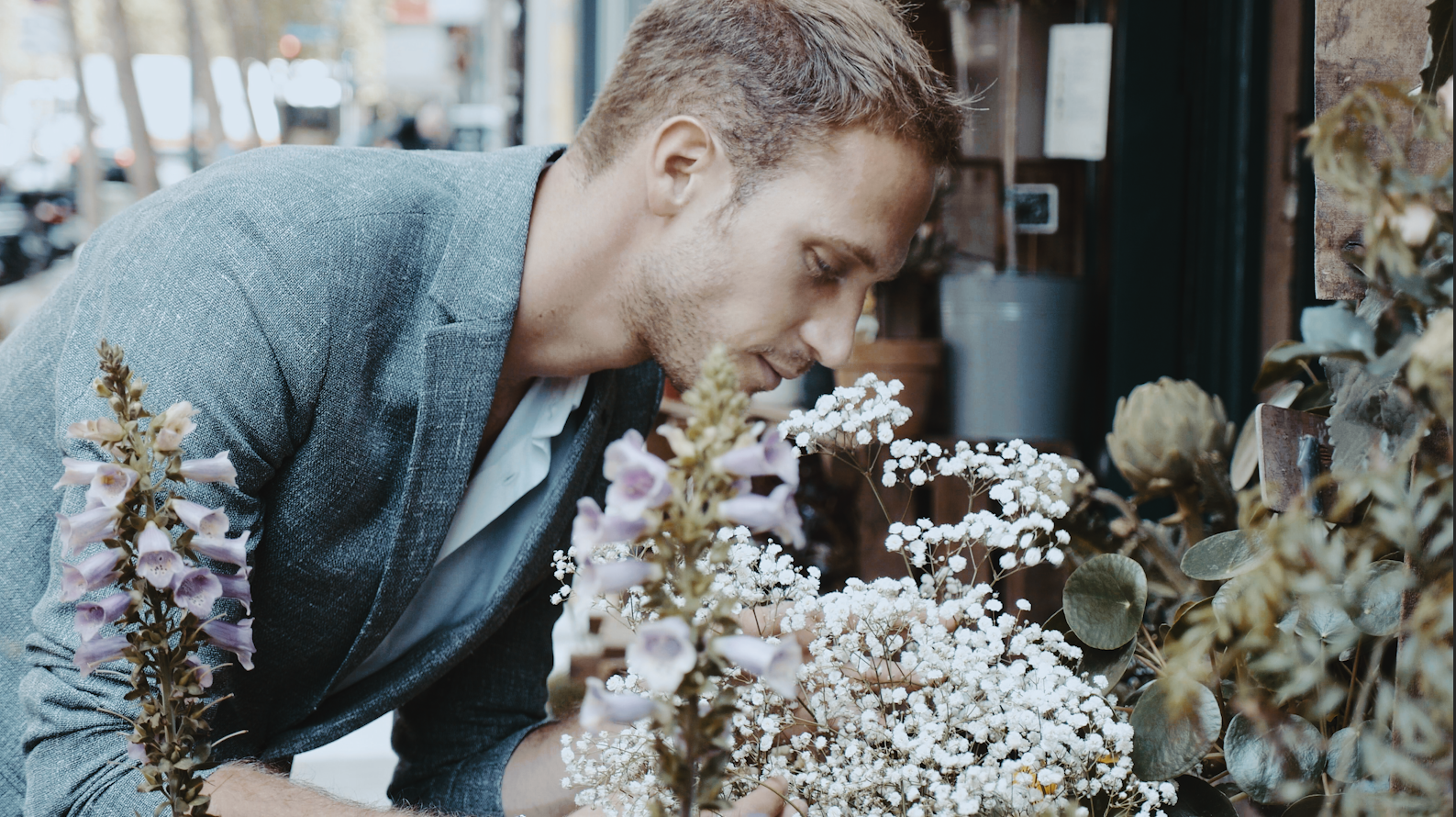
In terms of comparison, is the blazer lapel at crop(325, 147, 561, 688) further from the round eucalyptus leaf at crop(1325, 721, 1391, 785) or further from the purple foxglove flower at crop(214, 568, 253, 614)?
the round eucalyptus leaf at crop(1325, 721, 1391, 785)

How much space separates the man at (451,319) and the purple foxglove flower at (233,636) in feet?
1.02

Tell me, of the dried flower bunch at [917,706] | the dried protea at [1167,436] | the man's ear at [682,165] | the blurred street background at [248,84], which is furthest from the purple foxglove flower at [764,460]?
the blurred street background at [248,84]

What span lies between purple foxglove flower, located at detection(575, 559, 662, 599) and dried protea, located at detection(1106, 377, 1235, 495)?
97cm

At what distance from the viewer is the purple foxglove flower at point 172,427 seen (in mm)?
550

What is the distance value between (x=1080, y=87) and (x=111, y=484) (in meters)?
2.48

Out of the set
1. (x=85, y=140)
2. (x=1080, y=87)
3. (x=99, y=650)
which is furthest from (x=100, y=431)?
(x=85, y=140)

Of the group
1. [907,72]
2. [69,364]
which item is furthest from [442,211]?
[907,72]

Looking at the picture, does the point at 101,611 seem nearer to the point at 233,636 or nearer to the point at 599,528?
the point at 233,636

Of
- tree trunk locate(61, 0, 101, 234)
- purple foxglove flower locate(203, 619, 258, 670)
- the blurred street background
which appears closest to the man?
purple foxglove flower locate(203, 619, 258, 670)

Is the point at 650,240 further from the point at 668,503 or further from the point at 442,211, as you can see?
the point at 668,503

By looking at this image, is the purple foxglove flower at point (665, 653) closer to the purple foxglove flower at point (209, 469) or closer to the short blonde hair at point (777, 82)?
the purple foxglove flower at point (209, 469)

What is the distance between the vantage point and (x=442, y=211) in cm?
126

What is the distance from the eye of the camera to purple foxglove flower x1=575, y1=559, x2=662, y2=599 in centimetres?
44

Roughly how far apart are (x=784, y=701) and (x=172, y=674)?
0.39 meters
